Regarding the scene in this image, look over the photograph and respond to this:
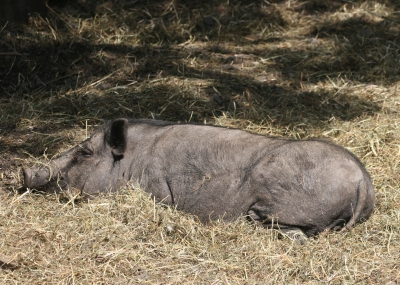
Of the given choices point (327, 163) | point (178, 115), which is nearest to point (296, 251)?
point (327, 163)

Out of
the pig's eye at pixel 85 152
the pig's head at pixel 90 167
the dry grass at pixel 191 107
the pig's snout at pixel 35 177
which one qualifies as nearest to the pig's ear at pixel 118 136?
the pig's head at pixel 90 167

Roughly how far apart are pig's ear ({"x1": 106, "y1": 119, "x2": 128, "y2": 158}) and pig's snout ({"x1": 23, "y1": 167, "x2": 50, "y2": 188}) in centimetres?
61

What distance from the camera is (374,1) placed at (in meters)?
10.7

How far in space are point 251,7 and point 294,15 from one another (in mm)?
610

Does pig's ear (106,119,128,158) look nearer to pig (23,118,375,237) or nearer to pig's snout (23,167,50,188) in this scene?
pig (23,118,375,237)

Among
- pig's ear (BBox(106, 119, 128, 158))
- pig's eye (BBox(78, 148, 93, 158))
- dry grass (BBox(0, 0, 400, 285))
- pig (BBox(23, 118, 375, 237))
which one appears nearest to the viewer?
dry grass (BBox(0, 0, 400, 285))

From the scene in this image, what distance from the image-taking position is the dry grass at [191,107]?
16.9 feet

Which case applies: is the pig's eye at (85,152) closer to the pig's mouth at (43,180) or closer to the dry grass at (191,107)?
the pig's mouth at (43,180)

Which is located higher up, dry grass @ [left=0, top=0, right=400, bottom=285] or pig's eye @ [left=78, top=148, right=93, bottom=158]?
pig's eye @ [left=78, top=148, right=93, bottom=158]

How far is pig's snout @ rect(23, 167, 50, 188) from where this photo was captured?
20.8 feet

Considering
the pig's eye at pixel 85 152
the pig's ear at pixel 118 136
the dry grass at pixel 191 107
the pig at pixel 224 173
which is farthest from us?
Result: the pig's eye at pixel 85 152

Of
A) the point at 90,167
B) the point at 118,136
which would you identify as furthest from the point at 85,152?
the point at 118,136

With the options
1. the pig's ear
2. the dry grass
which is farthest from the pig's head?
the dry grass

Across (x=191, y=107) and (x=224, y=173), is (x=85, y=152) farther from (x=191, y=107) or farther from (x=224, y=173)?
(x=191, y=107)
